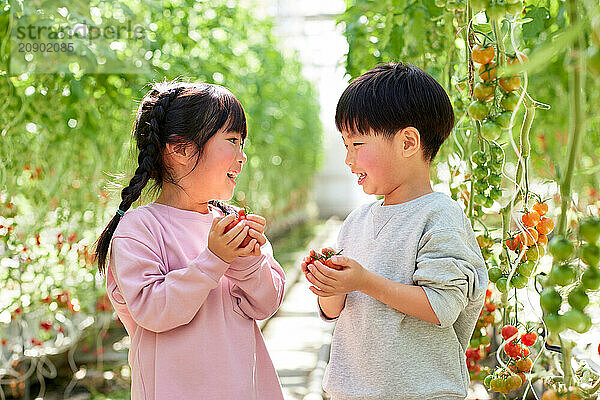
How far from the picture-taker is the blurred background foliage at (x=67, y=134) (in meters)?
2.41

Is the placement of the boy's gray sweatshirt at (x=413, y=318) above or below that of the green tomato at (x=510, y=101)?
below

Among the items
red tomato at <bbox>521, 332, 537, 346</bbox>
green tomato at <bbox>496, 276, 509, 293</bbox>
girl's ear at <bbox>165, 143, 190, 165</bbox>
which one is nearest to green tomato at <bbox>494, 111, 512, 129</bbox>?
green tomato at <bbox>496, 276, 509, 293</bbox>

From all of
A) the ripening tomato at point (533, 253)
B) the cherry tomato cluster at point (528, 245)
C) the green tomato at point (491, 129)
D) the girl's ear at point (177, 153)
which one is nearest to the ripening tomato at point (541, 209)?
the cherry tomato cluster at point (528, 245)

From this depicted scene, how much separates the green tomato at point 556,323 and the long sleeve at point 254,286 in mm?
798

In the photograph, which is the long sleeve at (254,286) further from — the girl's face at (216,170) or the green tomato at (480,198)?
the green tomato at (480,198)

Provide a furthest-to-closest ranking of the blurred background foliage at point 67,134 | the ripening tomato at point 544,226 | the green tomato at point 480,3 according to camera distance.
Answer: the blurred background foliage at point 67,134, the ripening tomato at point 544,226, the green tomato at point 480,3

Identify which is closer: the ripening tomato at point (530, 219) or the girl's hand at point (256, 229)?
the ripening tomato at point (530, 219)

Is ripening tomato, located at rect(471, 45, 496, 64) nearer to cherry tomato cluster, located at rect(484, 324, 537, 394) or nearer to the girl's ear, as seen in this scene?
cherry tomato cluster, located at rect(484, 324, 537, 394)

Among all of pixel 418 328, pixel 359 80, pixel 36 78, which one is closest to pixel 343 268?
pixel 418 328

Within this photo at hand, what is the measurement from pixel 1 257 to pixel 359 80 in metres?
1.95

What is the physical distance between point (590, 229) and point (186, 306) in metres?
0.86

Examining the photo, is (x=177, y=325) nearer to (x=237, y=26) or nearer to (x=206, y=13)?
(x=206, y=13)

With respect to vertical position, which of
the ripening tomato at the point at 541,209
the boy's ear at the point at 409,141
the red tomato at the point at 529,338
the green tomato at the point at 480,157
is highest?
the boy's ear at the point at 409,141

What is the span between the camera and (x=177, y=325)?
130cm
